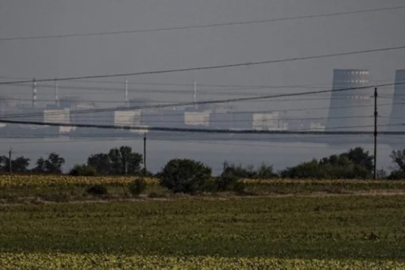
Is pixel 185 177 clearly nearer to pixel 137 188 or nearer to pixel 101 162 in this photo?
pixel 137 188

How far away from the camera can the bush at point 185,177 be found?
230ft

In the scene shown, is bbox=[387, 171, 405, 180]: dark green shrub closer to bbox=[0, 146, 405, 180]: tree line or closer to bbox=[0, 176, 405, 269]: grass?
bbox=[0, 146, 405, 180]: tree line

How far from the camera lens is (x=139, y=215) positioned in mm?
52344

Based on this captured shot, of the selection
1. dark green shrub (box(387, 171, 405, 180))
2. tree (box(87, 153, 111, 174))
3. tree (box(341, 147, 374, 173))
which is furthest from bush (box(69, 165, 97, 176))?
tree (box(341, 147, 374, 173))

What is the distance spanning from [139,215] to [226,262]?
2258 cm

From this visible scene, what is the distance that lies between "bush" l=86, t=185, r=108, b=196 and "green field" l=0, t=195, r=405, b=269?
447cm

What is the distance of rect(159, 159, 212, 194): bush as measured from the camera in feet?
230

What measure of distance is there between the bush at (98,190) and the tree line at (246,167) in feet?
69.1

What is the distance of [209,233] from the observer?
4341 centimetres

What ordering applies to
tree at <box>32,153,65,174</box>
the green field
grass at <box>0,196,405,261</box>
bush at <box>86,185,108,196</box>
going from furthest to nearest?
tree at <box>32,153,65,174</box>
bush at <box>86,185,108,196</box>
grass at <box>0,196,405,261</box>
the green field

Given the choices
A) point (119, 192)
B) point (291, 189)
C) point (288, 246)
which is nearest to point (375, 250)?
point (288, 246)

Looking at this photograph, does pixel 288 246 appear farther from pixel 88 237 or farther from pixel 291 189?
pixel 291 189

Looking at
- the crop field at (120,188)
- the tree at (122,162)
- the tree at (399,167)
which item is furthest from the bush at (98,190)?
the tree at (122,162)

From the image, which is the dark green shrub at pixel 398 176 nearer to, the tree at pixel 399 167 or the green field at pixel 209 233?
the tree at pixel 399 167
